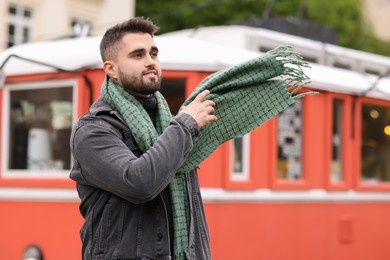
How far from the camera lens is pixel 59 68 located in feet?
20.6

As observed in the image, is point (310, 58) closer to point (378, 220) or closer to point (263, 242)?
point (378, 220)

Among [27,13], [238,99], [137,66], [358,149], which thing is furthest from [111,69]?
[27,13]

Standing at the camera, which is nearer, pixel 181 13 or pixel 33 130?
pixel 33 130

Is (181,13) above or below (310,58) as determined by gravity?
above

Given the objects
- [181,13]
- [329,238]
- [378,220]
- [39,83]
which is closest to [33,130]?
[39,83]

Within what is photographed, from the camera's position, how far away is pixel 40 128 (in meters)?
6.50

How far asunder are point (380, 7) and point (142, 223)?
36.9 meters

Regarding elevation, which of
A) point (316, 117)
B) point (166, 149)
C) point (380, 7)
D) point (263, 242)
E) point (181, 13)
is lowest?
point (263, 242)

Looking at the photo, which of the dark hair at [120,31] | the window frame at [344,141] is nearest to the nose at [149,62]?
the dark hair at [120,31]

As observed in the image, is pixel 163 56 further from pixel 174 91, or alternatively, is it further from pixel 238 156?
pixel 238 156

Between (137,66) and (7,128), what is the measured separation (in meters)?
3.83

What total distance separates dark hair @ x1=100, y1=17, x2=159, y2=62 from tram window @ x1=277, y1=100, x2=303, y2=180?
11.8 feet

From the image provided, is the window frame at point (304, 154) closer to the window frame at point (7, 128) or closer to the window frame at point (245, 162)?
the window frame at point (245, 162)

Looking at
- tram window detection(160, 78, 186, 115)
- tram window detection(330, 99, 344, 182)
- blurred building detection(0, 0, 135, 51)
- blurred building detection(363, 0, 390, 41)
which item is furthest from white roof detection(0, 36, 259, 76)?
blurred building detection(363, 0, 390, 41)
